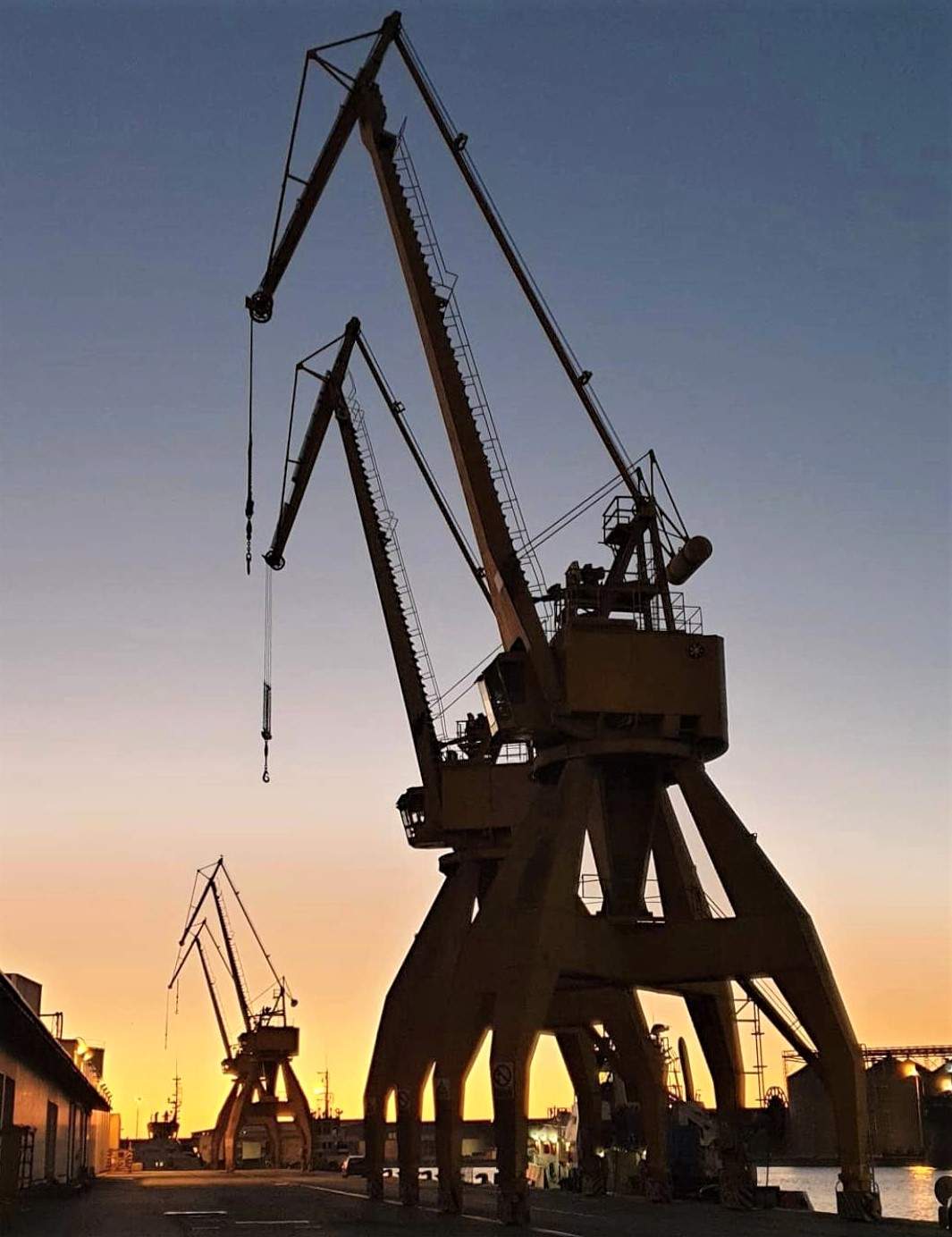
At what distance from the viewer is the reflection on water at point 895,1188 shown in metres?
84.4

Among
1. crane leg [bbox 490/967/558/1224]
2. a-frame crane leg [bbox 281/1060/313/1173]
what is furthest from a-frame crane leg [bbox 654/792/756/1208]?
a-frame crane leg [bbox 281/1060/313/1173]

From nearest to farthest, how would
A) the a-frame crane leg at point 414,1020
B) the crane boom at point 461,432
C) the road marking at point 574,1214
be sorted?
the road marking at point 574,1214
the crane boom at point 461,432
the a-frame crane leg at point 414,1020

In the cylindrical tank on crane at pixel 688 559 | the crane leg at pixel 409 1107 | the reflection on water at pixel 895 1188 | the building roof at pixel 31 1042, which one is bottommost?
A: the reflection on water at pixel 895 1188

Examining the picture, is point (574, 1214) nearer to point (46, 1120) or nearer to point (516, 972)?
point (516, 972)

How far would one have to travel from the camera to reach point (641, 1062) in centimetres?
4081

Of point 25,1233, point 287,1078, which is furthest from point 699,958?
point 287,1078

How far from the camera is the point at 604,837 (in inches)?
1518

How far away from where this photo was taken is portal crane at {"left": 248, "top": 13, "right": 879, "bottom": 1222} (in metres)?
31.8

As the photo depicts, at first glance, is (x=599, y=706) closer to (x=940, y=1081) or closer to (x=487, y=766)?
(x=487, y=766)

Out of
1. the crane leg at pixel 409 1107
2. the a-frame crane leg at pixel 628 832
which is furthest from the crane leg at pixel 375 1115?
the a-frame crane leg at pixel 628 832

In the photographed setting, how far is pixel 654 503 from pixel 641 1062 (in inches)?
608

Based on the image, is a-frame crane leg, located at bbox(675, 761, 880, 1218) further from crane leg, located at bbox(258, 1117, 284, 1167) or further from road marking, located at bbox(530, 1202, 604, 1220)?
crane leg, located at bbox(258, 1117, 284, 1167)

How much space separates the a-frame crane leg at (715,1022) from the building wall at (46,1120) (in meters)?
18.4

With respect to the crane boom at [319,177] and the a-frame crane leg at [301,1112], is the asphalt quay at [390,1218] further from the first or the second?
the a-frame crane leg at [301,1112]
